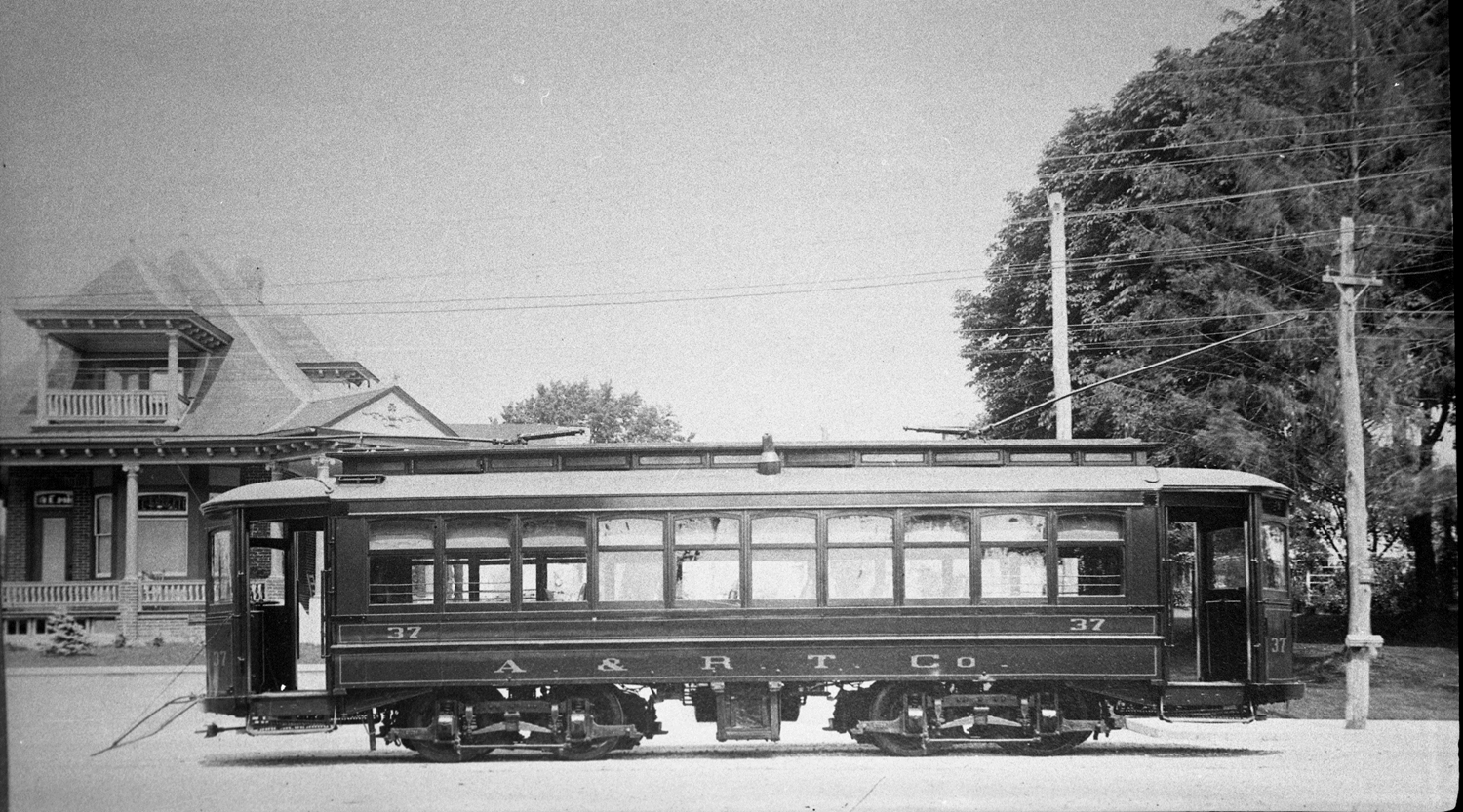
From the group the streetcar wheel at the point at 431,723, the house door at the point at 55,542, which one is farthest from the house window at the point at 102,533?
the streetcar wheel at the point at 431,723

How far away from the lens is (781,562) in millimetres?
7914

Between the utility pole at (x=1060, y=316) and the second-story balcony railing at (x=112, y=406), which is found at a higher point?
the utility pole at (x=1060, y=316)

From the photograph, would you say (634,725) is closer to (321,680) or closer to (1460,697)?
(321,680)

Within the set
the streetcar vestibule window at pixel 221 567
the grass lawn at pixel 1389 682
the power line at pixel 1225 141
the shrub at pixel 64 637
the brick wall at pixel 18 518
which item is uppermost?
the power line at pixel 1225 141

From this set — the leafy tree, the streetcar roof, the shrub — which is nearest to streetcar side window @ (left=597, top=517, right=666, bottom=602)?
the streetcar roof

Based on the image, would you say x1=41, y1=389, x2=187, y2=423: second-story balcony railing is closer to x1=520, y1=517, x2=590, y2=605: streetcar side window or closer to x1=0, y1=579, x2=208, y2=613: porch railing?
x1=0, y1=579, x2=208, y2=613: porch railing

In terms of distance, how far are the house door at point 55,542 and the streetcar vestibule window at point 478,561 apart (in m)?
3.24

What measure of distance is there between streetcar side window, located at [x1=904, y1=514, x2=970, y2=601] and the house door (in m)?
6.82

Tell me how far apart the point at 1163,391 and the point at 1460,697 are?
11.0ft

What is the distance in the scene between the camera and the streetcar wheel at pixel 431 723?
802cm

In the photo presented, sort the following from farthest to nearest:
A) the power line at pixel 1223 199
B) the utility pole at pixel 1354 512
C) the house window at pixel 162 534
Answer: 1. the house window at pixel 162 534
2. the power line at pixel 1223 199
3. the utility pole at pixel 1354 512

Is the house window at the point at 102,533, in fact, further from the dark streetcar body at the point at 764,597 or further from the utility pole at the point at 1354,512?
the utility pole at the point at 1354,512

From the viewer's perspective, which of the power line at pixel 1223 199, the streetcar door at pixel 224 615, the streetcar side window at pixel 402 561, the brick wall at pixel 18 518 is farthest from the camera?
the power line at pixel 1223 199

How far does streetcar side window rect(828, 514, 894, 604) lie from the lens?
311 inches
